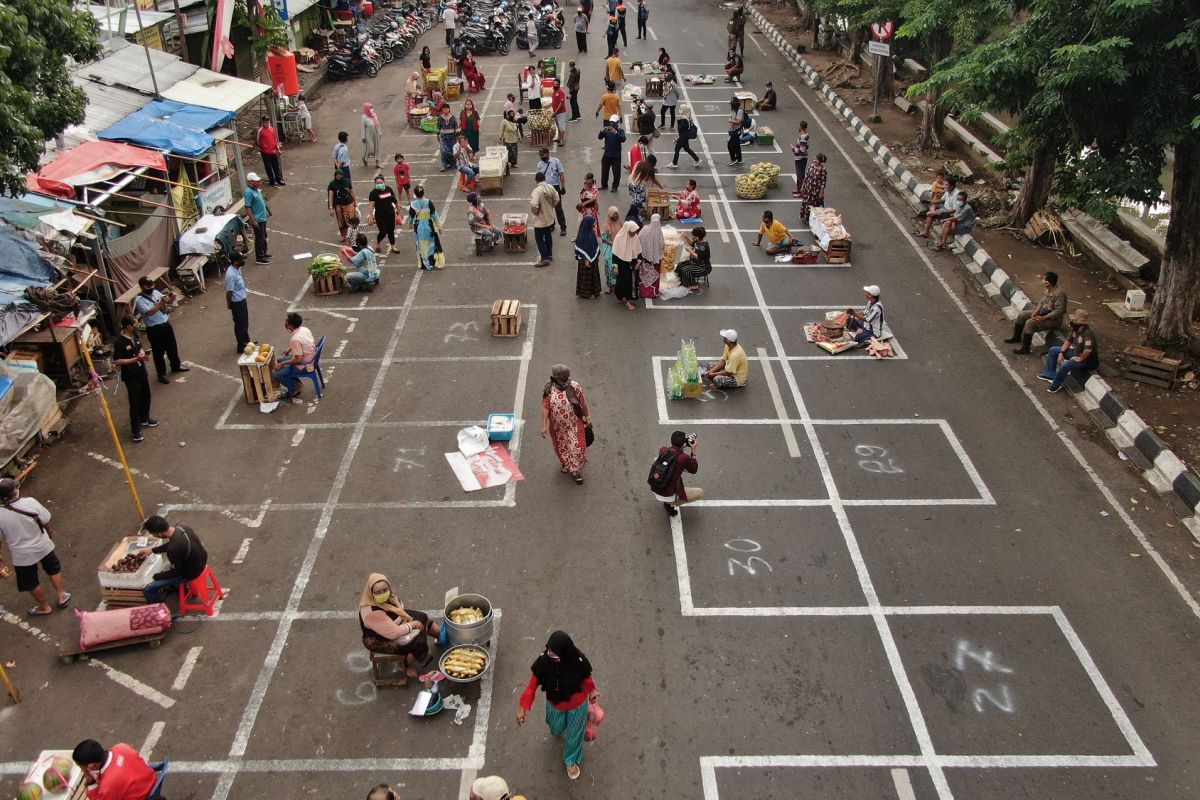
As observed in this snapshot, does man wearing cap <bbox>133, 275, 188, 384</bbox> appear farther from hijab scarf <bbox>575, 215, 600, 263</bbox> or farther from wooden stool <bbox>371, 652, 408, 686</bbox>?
wooden stool <bbox>371, 652, 408, 686</bbox>

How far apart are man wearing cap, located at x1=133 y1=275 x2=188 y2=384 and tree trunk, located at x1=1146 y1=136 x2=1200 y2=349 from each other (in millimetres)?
15431

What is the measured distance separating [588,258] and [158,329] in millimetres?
7074

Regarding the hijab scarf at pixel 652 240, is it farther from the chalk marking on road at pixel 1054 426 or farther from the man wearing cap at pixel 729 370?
the chalk marking on road at pixel 1054 426

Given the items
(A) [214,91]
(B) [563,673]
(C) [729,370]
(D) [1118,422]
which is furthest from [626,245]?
(A) [214,91]

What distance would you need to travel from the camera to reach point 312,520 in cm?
1048

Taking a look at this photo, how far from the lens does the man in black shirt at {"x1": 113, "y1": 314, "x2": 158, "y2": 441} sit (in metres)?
11.4

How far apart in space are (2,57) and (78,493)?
5237 millimetres

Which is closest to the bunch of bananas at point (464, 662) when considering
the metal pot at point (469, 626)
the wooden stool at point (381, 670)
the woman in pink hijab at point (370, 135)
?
the metal pot at point (469, 626)

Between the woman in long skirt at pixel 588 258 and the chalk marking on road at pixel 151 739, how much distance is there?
988 cm

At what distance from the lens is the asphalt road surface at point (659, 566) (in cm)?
771

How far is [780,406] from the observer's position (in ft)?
41.7

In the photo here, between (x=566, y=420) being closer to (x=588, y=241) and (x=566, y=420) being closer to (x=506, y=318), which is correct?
(x=506, y=318)

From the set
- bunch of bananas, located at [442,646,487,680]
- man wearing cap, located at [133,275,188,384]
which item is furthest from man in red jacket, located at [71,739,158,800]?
man wearing cap, located at [133,275,188,384]

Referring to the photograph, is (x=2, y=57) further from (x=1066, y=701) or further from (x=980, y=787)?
(x=1066, y=701)
